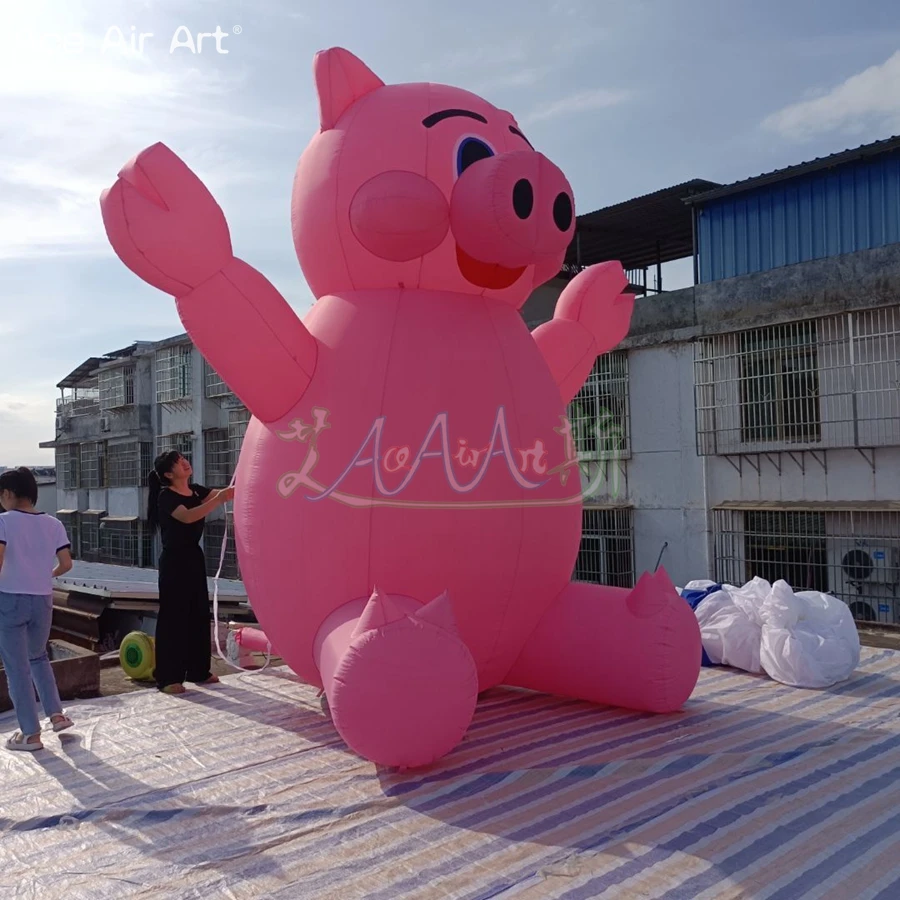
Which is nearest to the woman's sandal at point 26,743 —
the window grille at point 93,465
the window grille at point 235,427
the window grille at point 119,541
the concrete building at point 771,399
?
the concrete building at point 771,399

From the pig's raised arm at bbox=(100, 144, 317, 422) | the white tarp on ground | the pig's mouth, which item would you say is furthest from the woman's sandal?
the white tarp on ground

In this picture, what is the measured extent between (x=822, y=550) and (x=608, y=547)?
11.4ft

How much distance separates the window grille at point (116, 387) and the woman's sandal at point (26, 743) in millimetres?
23150

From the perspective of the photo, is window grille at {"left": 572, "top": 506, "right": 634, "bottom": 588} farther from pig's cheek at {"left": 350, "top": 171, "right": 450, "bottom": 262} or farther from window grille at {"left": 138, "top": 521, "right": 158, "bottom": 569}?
window grille at {"left": 138, "top": 521, "right": 158, "bottom": 569}

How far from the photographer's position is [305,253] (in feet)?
14.8

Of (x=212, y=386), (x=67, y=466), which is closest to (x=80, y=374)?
(x=67, y=466)

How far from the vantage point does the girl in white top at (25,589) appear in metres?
4.15

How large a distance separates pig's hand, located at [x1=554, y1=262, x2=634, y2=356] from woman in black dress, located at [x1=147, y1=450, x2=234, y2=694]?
2443mm

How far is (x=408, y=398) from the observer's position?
155 inches

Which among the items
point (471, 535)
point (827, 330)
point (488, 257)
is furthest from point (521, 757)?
point (827, 330)

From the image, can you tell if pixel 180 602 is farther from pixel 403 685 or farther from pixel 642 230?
pixel 642 230

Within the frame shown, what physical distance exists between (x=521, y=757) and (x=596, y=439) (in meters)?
10.4

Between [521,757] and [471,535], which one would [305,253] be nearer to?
[471,535]

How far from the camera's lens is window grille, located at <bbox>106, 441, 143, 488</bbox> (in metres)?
26.2
